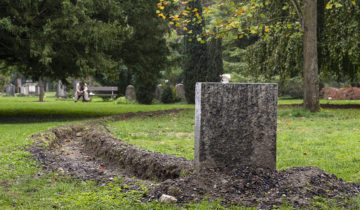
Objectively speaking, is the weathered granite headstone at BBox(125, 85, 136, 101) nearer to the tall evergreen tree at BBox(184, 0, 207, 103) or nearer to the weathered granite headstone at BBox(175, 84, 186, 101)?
the weathered granite headstone at BBox(175, 84, 186, 101)

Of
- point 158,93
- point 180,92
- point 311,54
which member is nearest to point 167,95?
point 180,92

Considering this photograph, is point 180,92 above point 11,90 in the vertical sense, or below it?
below

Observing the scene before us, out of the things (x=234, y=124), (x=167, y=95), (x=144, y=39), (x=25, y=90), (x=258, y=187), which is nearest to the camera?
(x=258, y=187)

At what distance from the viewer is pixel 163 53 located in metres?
17.2

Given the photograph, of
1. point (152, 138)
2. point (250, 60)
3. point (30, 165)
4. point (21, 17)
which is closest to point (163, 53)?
point (250, 60)

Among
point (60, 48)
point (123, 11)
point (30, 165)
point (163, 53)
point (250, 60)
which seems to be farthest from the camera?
point (250, 60)

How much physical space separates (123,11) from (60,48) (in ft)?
11.2

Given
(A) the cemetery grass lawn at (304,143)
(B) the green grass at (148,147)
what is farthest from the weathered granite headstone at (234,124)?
(A) the cemetery grass lawn at (304,143)

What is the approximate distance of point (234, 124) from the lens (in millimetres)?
4266

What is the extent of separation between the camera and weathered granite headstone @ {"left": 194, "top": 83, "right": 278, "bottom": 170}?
13.8 ft

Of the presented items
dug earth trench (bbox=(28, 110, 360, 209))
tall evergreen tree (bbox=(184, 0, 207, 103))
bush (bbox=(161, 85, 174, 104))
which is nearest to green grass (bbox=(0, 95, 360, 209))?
dug earth trench (bbox=(28, 110, 360, 209))

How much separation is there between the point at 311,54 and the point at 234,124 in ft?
34.4

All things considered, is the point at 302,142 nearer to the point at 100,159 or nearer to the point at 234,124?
the point at 234,124

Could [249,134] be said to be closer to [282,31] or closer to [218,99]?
[218,99]
